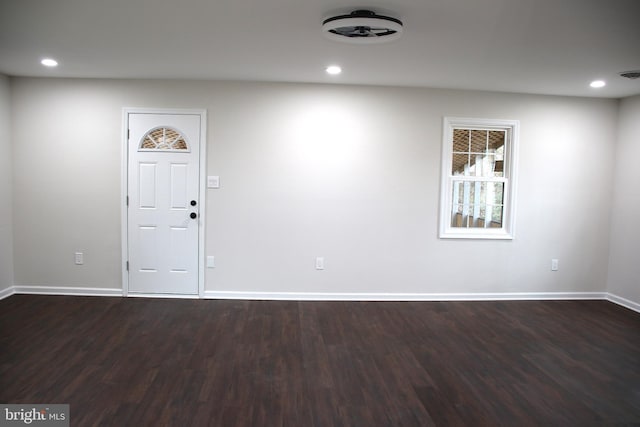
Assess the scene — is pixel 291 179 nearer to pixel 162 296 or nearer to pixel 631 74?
pixel 162 296

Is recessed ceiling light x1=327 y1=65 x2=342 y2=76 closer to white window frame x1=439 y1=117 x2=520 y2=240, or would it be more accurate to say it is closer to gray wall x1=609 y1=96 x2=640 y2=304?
white window frame x1=439 y1=117 x2=520 y2=240

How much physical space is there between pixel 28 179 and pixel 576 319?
5.86 meters

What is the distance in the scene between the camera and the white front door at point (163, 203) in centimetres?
464

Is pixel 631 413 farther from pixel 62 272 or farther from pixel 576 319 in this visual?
pixel 62 272

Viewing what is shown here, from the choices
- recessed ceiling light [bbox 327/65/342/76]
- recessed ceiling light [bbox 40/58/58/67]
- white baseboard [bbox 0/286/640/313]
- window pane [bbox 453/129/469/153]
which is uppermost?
recessed ceiling light [bbox 327/65/342/76]

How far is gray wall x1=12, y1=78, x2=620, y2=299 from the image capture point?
463 cm

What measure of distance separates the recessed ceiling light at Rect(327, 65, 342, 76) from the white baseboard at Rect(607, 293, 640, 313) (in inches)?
159

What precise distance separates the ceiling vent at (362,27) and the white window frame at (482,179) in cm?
209

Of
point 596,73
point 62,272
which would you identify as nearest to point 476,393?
point 596,73

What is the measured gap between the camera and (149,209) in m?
4.69

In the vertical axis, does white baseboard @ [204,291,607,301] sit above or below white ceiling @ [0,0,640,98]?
below

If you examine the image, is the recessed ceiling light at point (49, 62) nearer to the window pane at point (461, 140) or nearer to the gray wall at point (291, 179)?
the gray wall at point (291, 179)

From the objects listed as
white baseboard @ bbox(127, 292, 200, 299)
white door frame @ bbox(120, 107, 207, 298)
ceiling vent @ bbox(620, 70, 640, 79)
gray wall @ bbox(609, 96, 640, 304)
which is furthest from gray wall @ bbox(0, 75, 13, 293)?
gray wall @ bbox(609, 96, 640, 304)

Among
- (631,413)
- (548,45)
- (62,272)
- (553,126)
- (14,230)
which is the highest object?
(548,45)
